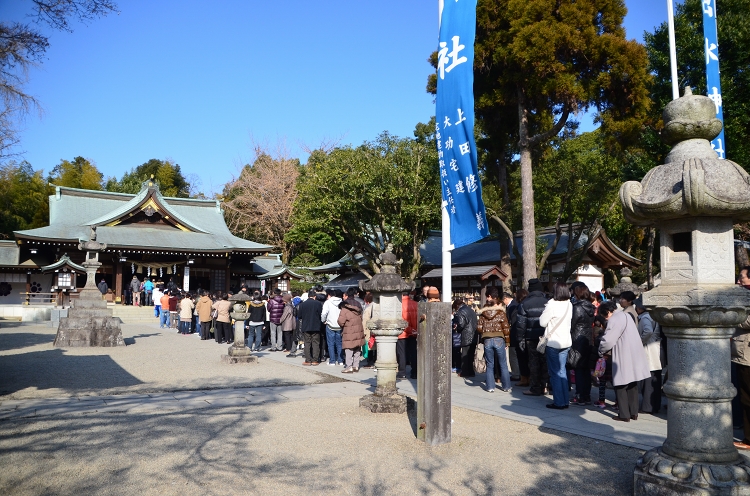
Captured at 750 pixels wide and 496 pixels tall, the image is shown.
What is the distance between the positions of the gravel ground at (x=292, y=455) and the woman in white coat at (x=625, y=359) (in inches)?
40.7

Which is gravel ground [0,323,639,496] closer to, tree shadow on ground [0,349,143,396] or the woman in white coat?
tree shadow on ground [0,349,143,396]

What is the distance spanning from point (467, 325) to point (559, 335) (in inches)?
101

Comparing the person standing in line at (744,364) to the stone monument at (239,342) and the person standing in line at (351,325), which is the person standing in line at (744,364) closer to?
the person standing in line at (351,325)

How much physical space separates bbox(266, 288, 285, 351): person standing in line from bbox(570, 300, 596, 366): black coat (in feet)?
25.7

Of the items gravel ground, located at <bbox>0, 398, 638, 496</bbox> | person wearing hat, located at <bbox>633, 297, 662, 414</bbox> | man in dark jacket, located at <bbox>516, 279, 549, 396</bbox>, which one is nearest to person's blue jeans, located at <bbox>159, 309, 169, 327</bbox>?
gravel ground, located at <bbox>0, 398, 638, 496</bbox>

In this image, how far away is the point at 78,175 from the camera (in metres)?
53.4

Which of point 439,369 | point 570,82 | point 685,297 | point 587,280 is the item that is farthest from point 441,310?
point 587,280

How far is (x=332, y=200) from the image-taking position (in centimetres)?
2148

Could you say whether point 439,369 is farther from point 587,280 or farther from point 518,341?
point 587,280

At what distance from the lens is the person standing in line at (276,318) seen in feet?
44.9

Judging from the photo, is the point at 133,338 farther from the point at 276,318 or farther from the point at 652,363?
the point at 652,363

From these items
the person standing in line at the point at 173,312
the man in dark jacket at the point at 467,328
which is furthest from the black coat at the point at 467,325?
the person standing in line at the point at 173,312

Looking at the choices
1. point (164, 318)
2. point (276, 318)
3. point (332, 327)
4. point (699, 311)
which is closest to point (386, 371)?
point (699, 311)

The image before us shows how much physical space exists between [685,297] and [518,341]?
5.15m
